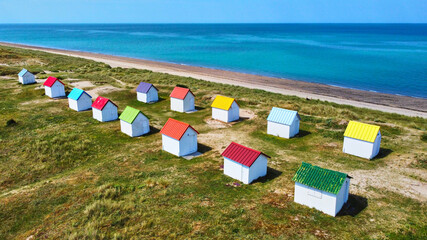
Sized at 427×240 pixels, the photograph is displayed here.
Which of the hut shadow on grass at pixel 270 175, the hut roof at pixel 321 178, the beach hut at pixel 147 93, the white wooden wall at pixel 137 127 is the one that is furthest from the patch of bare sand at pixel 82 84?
the hut roof at pixel 321 178

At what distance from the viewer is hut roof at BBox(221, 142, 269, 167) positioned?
69.9 ft

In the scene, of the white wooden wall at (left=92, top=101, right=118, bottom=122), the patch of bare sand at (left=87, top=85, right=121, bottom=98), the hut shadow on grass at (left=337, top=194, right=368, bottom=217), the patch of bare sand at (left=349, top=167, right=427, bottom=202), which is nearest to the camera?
the hut shadow on grass at (left=337, top=194, right=368, bottom=217)

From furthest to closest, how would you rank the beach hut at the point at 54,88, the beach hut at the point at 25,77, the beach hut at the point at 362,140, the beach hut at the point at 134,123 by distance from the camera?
the beach hut at the point at 25,77, the beach hut at the point at 54,88, the beach hut at the point at 134,123, the beach hut at the point at 362,140

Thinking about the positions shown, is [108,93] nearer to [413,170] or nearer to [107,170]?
[107,170]

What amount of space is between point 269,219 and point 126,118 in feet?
61.9

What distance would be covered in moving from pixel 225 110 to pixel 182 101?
6.60 meters

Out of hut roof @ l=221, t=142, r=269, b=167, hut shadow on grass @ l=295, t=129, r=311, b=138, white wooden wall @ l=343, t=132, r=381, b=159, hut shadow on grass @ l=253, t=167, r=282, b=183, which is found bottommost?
hut shadow on grass @ l=295, t=129, r=311, b=138

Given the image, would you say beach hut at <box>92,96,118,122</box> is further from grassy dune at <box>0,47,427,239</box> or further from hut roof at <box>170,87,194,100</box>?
hut roof at <box>170,87,194,100</box>

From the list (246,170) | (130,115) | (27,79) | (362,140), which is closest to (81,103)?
(130,115)

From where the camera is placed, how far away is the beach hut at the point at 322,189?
17578 mm

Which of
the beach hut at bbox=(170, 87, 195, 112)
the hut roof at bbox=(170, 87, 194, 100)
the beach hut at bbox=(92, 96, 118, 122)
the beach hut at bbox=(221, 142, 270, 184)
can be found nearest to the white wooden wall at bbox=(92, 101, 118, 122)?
the beach hut at bbox=(92, 96, 118, 122)

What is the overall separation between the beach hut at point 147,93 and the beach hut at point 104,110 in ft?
26.1

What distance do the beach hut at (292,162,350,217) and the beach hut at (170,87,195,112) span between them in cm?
2228

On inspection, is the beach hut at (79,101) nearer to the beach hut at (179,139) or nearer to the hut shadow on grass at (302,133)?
the beach hut at (179,139)
